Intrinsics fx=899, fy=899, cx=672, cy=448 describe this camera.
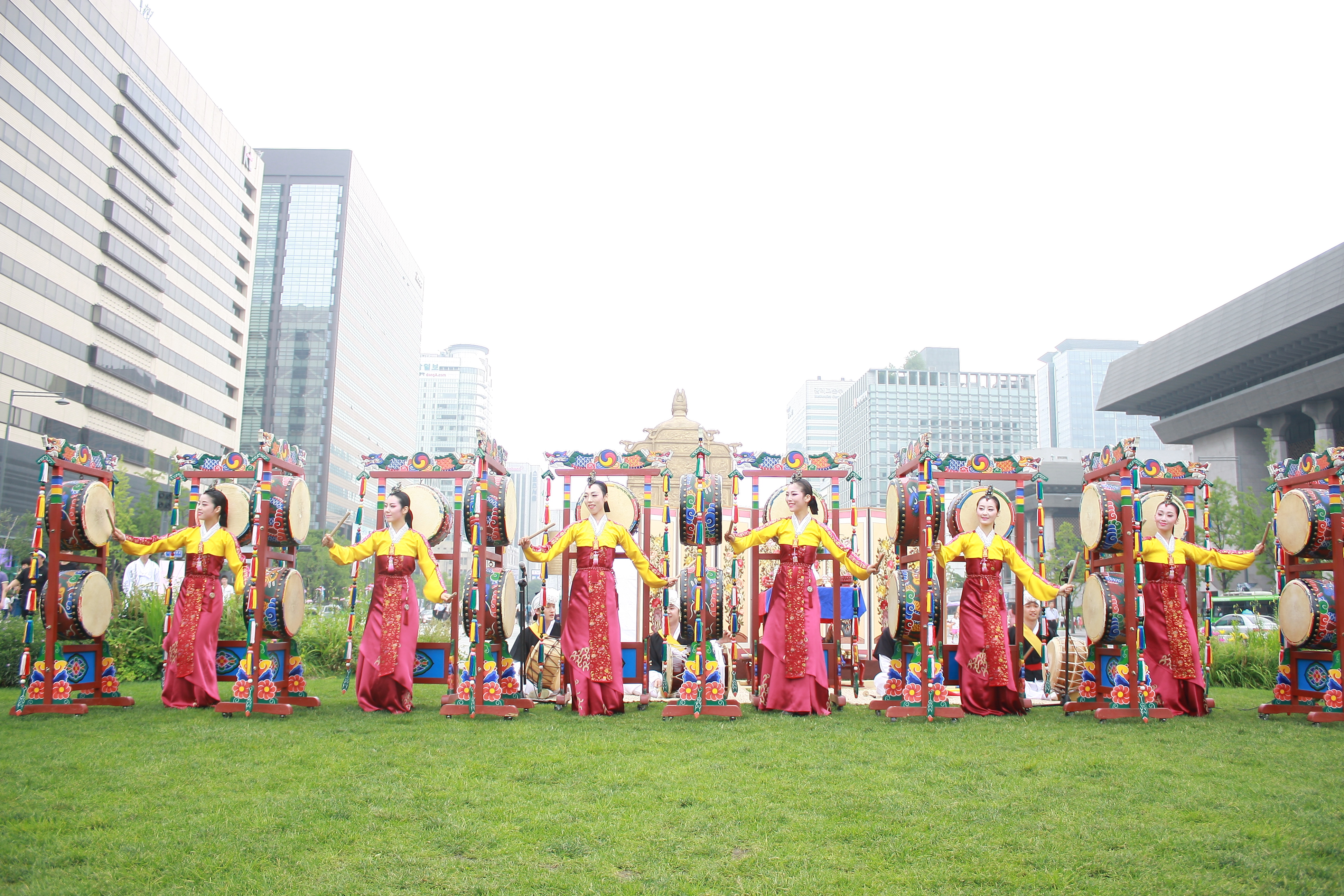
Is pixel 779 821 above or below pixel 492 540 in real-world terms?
below

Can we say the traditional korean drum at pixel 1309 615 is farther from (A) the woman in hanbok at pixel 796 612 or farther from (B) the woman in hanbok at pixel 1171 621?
(A) the woman in hanbok at pixel 796 612

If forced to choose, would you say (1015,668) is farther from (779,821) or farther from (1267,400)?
(1267,400)

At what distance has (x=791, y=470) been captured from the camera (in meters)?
10.3

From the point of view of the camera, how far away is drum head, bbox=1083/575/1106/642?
880 cm

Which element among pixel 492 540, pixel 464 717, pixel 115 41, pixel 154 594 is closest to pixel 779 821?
pixel 464 717

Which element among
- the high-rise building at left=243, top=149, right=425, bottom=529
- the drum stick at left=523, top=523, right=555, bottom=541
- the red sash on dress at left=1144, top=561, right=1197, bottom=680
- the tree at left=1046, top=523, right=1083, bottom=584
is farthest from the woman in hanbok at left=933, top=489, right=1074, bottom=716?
the high-rise building at left=243, top=149, right=425, bottom=529

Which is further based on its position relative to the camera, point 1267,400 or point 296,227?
point 296,227

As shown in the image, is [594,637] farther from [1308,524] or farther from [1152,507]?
[1308,524]

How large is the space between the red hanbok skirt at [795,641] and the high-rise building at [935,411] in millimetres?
69353

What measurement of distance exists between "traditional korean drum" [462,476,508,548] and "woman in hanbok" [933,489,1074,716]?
4.22 metres

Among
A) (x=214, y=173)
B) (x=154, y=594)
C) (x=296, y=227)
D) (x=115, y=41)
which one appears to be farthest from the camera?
(x=296, y=227)

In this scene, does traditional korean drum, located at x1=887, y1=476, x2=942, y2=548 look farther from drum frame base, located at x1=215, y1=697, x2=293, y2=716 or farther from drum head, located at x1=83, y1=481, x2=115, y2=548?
drum head, located at x1=83, y1=481, x2=115, y2=548

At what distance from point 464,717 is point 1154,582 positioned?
677cm

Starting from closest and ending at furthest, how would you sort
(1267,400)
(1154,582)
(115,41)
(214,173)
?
(1154,582) < (1267,400) < (115,41) < (214,173)
